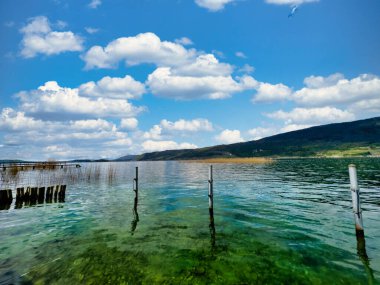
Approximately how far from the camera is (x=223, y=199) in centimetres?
3052

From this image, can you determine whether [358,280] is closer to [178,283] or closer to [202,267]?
[202,267]

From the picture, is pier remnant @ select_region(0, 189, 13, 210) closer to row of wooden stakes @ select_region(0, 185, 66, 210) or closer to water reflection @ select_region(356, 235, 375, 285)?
row of wooden stakes @ select_region(0, 185, 66, 210)

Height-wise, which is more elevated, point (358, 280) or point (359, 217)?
point (359, 217)

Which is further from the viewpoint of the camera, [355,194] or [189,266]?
[355,194]

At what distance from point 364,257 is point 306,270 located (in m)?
3.49

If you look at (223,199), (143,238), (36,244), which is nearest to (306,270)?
(143,238)

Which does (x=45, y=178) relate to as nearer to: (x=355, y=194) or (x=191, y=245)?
(x=191, y=245)

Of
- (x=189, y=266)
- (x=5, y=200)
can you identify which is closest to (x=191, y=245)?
(x=189, y=266)

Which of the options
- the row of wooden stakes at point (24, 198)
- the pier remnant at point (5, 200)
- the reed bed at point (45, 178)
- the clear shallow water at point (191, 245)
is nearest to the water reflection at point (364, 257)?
the clear shallow water at point (191, 245)

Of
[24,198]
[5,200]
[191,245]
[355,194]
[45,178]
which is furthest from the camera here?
[45,178]

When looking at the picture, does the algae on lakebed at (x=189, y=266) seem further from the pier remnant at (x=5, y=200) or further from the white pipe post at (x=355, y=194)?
the pier remnant at (x=5, y=200)

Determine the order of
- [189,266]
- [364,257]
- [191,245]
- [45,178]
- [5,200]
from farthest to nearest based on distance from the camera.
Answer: [45,178], [5,200], [191,245], [364,257], [189,266]

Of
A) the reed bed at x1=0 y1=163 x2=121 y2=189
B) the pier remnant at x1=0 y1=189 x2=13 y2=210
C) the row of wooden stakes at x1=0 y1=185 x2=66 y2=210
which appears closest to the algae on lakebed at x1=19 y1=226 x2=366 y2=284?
the row of wooden stakes at x1=0 y1=185 x2=66 y2=210

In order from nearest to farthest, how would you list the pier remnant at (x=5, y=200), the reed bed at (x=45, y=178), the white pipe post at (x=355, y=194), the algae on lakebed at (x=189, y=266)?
the algae on lakebed at (x=189, y=266)
the white pipe post at (x=355, y=194)
the pier remnant at (x=5, y=200)
the reed bed at (x=45, y=178)
